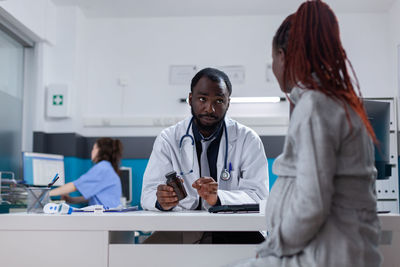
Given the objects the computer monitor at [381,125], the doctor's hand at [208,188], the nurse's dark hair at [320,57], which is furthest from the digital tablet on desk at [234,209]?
the nurse's dark hair at [320,57]

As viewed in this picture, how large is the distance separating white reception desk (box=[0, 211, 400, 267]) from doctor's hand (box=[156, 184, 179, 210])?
0.84 ft

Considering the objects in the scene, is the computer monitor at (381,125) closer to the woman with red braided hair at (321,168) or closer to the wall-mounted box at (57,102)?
the woman with red braided hair at (321,168)

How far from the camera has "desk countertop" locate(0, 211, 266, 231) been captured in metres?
1.51

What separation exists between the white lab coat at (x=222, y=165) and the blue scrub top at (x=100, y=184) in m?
2.10

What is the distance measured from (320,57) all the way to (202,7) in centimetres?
436

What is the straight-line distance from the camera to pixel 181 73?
5309 mm

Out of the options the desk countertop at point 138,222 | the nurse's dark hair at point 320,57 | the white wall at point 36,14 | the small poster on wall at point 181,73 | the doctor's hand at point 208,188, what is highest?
the white wall at point 36,14

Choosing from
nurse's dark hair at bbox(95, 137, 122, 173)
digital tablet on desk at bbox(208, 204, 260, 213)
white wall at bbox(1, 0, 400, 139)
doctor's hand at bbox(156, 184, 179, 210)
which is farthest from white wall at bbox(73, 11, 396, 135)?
digital tablet on desk at bbox(208, 204, 260, 213)

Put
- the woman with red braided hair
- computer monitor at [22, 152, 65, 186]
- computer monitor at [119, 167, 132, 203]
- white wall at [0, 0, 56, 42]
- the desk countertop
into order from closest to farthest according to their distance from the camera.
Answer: the woman with red braided hair → the desk countertop → computer monitor at [22, 152, 65, 186] → white wall at [0, 0, 56, 42] → computer monitor at [119, 167, 132, 203]

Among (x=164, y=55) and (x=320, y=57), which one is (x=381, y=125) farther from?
(x=164, y=55)

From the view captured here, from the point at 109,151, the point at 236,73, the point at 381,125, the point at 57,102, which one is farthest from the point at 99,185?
the point at 381,125

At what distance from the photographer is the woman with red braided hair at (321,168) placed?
90 centimetres

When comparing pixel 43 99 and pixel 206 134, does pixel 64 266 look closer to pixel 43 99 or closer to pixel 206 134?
pixel 206 134

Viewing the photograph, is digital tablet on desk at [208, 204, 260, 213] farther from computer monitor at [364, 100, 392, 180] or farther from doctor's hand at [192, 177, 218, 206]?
computer monitor at [364, 100, 392, 180]
